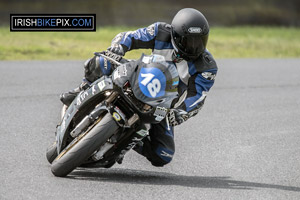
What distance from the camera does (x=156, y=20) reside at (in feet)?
63.0

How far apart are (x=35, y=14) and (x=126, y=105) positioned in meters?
12.7

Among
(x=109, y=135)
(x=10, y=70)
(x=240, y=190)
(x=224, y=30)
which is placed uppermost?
(x=109, y=135)

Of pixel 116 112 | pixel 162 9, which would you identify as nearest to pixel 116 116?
pixel 116 112

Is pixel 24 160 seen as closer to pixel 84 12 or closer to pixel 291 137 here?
pixel 291 137

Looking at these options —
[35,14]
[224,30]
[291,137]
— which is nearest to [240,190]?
[291,137]

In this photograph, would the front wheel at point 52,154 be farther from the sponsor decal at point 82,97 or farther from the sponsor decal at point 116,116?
the sponsor decal at point 116,116

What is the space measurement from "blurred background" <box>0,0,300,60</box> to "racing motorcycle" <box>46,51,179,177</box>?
9.06 m

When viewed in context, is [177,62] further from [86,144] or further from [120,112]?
[86,144]

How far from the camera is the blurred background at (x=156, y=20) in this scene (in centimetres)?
1647

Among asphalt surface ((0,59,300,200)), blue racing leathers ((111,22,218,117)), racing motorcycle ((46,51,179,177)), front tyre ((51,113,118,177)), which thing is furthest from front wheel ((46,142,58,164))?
blue racing leathers ((111,22,218,117))

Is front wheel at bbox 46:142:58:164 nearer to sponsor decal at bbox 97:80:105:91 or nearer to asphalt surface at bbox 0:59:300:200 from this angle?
asphalt surface at bbox 0:59:300:200

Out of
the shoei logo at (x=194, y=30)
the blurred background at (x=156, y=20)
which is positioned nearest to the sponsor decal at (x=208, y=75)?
the shoei logo at (x=194, y=30)

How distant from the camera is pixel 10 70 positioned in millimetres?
12297

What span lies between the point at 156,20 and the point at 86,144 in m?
14.0
